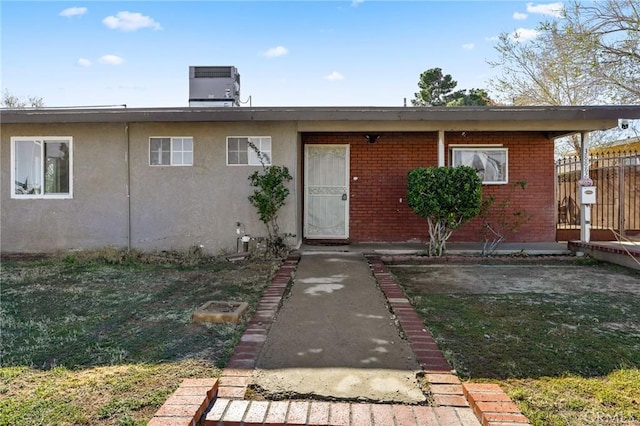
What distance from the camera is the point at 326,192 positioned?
9.45m

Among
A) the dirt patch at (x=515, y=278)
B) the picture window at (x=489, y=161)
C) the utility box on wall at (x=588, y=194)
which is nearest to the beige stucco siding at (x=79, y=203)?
the dirt patch at (x=515, y=278)

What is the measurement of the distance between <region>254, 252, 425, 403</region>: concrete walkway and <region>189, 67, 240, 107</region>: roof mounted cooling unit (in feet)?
26.8

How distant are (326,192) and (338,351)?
6.32m

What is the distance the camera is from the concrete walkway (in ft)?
8.91

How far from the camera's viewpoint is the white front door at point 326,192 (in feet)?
30.9

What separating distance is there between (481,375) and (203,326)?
2.47m

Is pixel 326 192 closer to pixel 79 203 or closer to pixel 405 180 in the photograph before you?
pixel 405 180

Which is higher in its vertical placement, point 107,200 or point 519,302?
point 107,200

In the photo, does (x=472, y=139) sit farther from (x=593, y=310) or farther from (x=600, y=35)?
(x=600, y=35)

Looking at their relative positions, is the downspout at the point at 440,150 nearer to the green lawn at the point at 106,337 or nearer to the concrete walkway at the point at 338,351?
the concrete walkway at the point at 338,351

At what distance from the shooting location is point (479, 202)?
7348 millimetres

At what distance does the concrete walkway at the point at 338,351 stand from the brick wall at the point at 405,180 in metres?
4.20

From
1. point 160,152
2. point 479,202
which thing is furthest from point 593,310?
point 160,152

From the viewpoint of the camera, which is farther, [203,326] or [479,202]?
[479,202]
